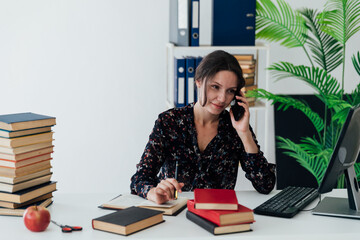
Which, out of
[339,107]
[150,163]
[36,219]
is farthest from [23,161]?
[339,107]

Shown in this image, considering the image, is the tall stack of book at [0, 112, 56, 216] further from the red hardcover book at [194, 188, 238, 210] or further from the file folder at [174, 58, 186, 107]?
the file folder at [174, 58, 186, 107]

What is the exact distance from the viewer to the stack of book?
1.46 meters

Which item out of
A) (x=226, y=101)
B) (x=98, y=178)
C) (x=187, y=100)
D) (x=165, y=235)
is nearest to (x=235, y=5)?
(x=187, y=100)

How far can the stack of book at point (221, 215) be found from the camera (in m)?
1.46

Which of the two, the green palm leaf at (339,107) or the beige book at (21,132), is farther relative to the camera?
the green palm leaf at (339,107)

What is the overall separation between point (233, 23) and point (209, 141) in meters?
1.07

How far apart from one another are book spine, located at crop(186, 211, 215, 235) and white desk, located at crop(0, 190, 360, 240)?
1 cm

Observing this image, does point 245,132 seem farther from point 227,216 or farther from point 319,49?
point 319,49

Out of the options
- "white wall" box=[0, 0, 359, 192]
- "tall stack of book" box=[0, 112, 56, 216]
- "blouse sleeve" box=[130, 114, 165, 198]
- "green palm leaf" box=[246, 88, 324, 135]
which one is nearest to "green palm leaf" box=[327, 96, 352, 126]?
"green palm leaf" box=[246, 88, 324, 135]

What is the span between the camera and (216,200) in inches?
59.5

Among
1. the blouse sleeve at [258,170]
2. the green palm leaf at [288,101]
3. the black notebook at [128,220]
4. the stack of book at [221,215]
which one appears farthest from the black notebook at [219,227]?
the green palm leaf at [288,101]

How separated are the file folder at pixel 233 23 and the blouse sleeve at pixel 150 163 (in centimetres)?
103

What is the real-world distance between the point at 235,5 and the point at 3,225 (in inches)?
77.8

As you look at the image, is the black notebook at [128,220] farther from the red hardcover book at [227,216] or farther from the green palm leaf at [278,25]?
the green palm leaf at [278,25]
